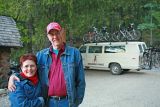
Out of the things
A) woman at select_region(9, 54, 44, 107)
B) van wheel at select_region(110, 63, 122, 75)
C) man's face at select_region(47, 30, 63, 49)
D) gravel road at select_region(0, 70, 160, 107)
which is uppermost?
man's face at select_region(47, 30, 63, 49)

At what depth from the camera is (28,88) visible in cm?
369

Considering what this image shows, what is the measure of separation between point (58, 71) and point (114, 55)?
50.6ft

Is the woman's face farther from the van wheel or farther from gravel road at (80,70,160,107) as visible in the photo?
the van wheel

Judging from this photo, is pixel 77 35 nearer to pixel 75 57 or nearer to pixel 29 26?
pixel 29 26

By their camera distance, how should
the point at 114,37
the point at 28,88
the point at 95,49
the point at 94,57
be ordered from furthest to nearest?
the point at 114,37 → the point at 95,49 → the point at 94,57 → the point at 28,88

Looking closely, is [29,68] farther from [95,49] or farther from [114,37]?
[114,37]

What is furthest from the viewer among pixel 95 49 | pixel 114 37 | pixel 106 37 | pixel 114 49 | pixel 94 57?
pixel 106 37

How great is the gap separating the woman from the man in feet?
0.24

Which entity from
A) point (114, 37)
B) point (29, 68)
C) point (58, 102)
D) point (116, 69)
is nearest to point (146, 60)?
point (116, 69)

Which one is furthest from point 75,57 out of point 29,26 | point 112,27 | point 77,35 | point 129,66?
point 112,27

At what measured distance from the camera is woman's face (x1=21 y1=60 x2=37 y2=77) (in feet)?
12.2

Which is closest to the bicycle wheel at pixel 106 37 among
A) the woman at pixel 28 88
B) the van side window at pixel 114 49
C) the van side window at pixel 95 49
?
the van side window at pixel 95 49

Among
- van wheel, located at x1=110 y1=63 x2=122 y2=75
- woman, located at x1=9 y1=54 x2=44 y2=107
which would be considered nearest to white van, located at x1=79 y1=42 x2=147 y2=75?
van wheel, located at x1=110 y1=63 x2=122 y2=75

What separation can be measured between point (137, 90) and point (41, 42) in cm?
829
